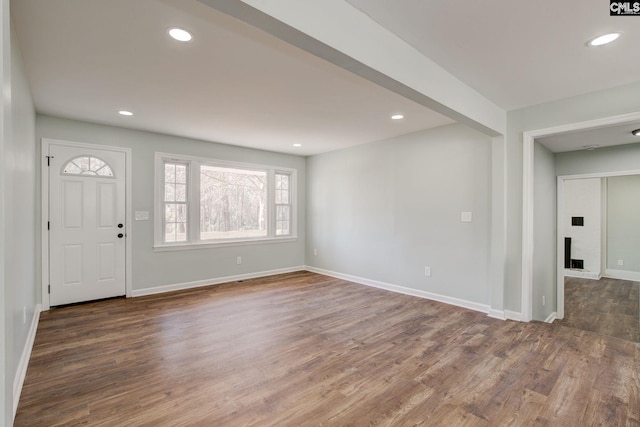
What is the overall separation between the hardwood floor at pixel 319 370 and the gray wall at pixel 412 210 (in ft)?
2.41

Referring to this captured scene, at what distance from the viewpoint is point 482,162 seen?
4020mm

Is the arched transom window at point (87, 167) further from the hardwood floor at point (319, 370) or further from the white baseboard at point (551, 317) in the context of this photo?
the white baseboard at point (551, 317)

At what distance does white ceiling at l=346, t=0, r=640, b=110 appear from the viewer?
1.91 m

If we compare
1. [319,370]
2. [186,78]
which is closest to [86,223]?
[186,78]

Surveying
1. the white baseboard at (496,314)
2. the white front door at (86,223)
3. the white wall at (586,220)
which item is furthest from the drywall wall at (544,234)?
the white front door at (86,223)

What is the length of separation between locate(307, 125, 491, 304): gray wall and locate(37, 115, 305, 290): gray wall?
1615mm

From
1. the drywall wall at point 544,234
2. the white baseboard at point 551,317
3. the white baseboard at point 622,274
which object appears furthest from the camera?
the white baseboard at point 622,274

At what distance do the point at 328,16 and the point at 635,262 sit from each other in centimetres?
848

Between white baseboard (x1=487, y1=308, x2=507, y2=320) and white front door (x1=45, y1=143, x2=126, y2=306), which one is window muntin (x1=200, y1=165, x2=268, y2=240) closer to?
white front door (x1=45, y1=143, x2=126, y2=306)

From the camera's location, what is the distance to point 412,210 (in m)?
4.77

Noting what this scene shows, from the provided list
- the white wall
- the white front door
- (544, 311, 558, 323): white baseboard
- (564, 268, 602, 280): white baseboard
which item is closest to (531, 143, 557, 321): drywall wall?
(544, 311, 558, 323): white baseboard

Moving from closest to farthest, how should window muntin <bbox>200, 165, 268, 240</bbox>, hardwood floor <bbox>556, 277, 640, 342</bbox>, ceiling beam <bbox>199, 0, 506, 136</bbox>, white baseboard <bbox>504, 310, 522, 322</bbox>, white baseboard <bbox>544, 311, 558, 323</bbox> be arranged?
ceiling beam <bbox>199, 0, 506, 136</bbox> → white baseboard <bbox>504, 310, 522, 322</bbox> → hardwood floor <bbox>556, 277, 640, 342</bbox> → white baseboard <bbox>544, 311, 558, 323</bbox> → window muntin <bbox>200, 165, 268, 240</bbox>

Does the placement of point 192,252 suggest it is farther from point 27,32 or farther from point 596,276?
point 596,276

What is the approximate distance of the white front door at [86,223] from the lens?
13.4 feet
